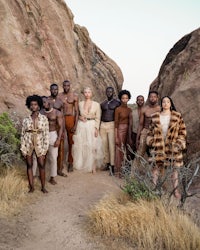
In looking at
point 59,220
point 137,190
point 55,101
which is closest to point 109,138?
point 55,101

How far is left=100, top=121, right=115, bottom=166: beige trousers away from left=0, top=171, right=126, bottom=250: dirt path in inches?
39.0

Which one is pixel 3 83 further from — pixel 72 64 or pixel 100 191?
pixel 100 191

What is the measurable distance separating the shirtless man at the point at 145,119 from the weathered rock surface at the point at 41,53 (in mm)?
3186

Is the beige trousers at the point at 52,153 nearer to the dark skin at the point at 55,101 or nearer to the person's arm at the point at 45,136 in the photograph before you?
the person's arm at the point at 45,136

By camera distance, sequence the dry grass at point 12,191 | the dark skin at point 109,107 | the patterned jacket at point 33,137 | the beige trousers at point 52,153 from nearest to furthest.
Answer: the dry grass at point 12,191 → the patterned jacket at point 33,137 → the beige trousers at point 52,153 → the dark skin at point 109,107

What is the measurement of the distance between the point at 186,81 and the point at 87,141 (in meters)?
2.77

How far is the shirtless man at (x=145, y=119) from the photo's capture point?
Result: 25.0 ft

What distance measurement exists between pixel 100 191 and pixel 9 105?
3.45m

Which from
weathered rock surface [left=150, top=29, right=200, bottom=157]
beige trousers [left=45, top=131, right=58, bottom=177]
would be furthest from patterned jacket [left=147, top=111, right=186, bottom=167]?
beige trousers [left=45, top=131, right=58, bottom=177]

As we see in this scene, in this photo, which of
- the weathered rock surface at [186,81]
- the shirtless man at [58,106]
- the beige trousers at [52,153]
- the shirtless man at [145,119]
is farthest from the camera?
the weathered rock surface at [186,81]

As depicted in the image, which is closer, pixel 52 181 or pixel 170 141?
pixel 170 141

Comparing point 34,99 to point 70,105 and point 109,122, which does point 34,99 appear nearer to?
point 70,105

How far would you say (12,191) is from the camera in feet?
21.2

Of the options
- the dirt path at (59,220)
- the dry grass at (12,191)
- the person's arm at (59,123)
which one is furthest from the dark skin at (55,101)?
the dry grass at (12,191)
